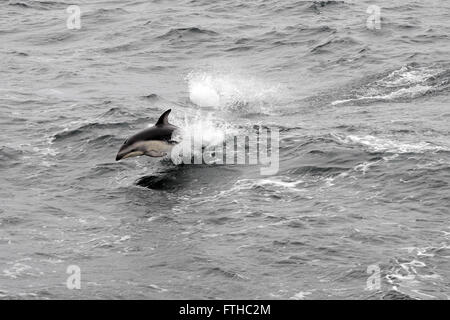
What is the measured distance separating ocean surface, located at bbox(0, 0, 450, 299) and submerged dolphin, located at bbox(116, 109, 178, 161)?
987 millimetres

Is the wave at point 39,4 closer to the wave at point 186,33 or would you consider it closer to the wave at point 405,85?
the wave at point 186,33

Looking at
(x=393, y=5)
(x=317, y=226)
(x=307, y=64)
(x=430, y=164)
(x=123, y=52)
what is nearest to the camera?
(x=317, y=226)

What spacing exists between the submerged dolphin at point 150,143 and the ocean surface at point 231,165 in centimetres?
99

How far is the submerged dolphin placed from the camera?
35.2 metres

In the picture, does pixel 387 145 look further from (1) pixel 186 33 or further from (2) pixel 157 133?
(1) pixel 186 33

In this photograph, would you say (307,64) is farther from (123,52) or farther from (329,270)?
(329,270)

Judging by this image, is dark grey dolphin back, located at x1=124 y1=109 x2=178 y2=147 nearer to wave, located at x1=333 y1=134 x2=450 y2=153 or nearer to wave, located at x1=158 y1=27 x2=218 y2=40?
wave, located at x1=333 y1=134 x2=450 y2=153

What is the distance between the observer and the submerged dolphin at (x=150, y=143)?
35.2 metres

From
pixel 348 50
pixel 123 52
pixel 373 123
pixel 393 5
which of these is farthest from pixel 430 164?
pixel 393 5

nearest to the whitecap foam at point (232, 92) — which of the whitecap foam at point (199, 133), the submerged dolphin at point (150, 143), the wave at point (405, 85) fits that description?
the whitecap foam at point (199, 133)

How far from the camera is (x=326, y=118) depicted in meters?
42.5

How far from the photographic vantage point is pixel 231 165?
121 ft
